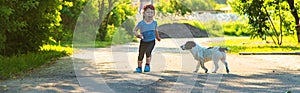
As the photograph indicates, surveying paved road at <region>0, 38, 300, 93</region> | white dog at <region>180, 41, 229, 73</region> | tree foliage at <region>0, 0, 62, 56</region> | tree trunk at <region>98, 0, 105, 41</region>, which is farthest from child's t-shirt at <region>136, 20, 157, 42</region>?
tree trunk at <region>98, 0, 105, 41</region>

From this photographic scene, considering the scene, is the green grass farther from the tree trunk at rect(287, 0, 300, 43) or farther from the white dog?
the tree trunk at rect(287, 0, 300, 43)

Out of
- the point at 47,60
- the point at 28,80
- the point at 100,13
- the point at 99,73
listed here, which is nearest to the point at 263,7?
the point at 100,13

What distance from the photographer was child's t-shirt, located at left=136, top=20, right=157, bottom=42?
11.1 metres

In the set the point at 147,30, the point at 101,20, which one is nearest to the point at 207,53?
the point at 147,30

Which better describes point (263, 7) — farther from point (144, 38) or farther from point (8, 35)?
point (144, 38)

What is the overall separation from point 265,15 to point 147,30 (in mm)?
17222

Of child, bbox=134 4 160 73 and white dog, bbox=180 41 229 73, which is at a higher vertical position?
child, bbox=134 4 160 73

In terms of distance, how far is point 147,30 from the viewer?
36.4 feet

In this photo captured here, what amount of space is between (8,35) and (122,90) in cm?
848

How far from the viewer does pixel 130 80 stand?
34.2ft

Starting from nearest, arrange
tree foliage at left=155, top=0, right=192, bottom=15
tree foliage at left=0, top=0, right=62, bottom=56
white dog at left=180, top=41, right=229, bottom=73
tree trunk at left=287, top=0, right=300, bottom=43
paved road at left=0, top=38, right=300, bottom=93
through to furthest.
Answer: paved road at left=0, top=38, right=300, bottom=93, white dog at left=180, top=41, right=229, bottom=73, tree foliage at left=0, top=0, right=62, bottom=56, tree trunk at left=287, top=0, right=300, bottom=43, tree foliage at left=155, top=0, right=192, bottom=15

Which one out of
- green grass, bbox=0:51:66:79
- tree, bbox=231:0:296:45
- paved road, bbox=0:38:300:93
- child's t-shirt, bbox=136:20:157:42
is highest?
tree, bbox=231:0:296:45

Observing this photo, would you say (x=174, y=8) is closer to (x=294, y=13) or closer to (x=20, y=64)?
(x=294, y=13)

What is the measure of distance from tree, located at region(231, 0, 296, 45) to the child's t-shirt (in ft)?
54.5
